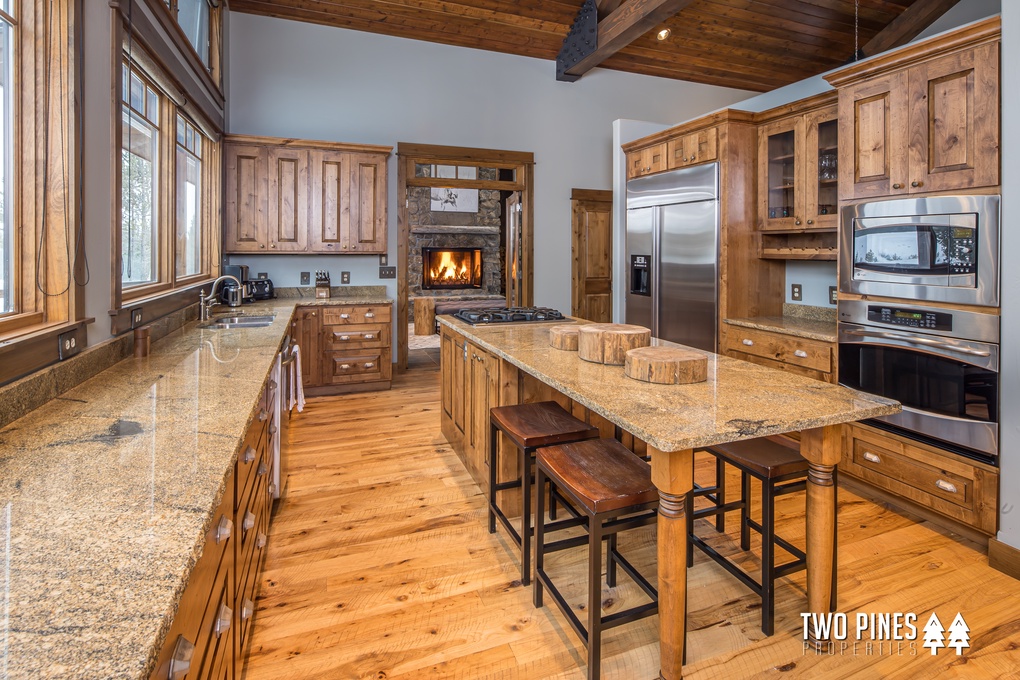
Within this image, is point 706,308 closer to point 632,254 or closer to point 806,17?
point 632,254

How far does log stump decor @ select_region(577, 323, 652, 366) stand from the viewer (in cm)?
→ 211

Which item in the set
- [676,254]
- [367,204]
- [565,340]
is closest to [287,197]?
[367,204]

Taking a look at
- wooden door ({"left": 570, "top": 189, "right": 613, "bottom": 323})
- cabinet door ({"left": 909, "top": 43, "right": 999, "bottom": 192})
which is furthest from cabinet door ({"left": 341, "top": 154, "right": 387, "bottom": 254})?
cabinet door ({"left": 909, "top": 43, "right": 999, "bottom": 192})

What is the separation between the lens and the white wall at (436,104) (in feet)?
17.4

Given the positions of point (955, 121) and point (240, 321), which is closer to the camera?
point (955, 121)

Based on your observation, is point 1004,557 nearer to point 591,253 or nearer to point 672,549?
point 672,549

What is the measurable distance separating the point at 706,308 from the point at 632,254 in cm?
106

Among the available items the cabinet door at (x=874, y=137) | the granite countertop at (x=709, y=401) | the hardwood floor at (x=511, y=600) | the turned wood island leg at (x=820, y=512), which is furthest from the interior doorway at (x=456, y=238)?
the turned wood island leg at (x=820, y=512)

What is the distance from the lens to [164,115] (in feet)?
11.3

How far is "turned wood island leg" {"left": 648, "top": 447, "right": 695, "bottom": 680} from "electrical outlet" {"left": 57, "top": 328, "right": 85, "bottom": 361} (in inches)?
72.0

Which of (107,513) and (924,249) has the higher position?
(924,249)

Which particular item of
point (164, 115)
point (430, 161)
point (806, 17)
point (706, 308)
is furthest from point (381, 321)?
point (806, 17)

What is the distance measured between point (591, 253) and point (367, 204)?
2.58 metres

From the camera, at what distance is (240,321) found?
390 cm
